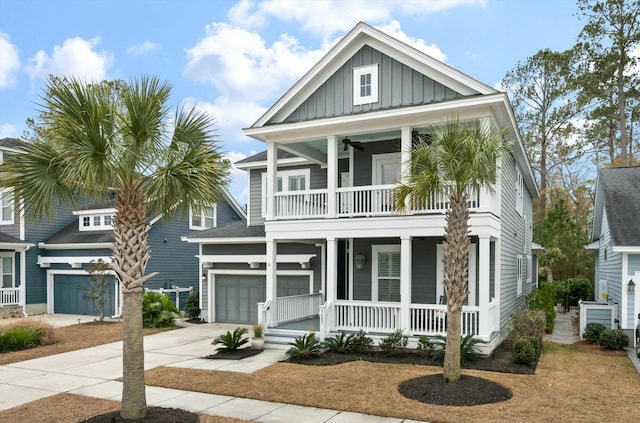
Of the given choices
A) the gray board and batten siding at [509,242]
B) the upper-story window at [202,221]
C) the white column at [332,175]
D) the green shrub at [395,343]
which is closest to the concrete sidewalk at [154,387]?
the green shrub at [395,343]

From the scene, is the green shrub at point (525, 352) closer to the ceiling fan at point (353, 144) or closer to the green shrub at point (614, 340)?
the green shrub at point (614, 340)

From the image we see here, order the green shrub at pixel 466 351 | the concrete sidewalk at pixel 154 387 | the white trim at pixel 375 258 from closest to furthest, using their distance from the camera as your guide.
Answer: the concrete sidewalk at pixel 154 387
the green shrub at pixel 466 351
the white trim at pixel 375 258

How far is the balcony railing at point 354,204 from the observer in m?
12.2

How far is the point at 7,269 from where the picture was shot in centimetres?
2256

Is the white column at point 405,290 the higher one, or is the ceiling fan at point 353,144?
the ceiling fan at point 353,144

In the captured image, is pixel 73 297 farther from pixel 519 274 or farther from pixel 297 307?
pixel 519 274

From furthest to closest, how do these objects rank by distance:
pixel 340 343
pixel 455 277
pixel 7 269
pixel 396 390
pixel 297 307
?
1. pixel 7 269
2. pixel 297 307
3. pixel 340 343
4. pixel 455 277
5. pixel 396 390

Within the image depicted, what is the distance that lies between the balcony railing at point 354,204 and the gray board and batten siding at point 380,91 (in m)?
2.00

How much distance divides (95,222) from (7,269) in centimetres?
426

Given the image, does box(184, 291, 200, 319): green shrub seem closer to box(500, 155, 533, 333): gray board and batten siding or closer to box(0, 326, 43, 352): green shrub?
box(0, 326, 43, 352): green shrub

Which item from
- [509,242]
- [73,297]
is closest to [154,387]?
[509,242]

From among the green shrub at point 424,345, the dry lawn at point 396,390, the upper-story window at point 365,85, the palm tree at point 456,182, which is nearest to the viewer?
the dry lawn at point 396,390

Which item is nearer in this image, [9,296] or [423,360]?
[423,360]

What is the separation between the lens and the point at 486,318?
11.5 metres
